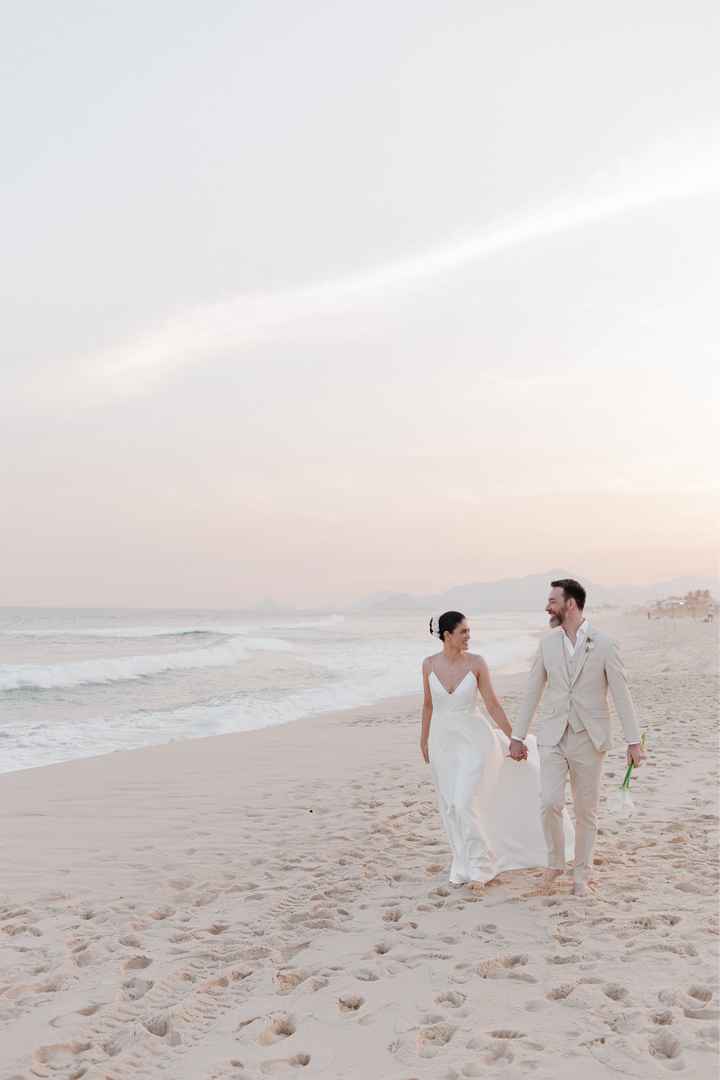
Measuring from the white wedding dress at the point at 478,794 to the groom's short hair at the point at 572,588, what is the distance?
912 millimetres

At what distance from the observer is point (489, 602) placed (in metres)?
179

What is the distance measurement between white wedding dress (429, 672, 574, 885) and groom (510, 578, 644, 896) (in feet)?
1.19

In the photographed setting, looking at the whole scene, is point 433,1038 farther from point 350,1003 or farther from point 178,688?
point 178,688

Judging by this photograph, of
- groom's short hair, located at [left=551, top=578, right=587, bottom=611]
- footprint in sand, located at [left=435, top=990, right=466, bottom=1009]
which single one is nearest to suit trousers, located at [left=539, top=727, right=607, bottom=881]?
groom's short hair, located at [left=551, top=578, right=587, bottom=611]

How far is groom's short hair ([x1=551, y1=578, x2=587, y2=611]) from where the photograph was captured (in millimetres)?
5566

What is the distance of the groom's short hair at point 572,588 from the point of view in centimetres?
557

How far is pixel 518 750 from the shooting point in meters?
5.93

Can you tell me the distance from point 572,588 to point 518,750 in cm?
120

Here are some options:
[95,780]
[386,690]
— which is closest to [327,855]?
[95,780]

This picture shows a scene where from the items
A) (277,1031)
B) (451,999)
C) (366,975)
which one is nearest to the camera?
(277,1031)

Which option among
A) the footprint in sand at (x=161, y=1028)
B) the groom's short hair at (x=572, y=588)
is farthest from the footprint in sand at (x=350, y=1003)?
the groom's short hair at (x=572, y=588)

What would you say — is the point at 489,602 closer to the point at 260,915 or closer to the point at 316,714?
the point at 316,714

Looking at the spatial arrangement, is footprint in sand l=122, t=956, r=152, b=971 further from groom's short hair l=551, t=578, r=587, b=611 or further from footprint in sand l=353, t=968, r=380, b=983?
groom's short hair l=551, t=578, r=587, b=611

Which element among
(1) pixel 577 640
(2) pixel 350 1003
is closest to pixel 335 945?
(2) pixel 350 1003
